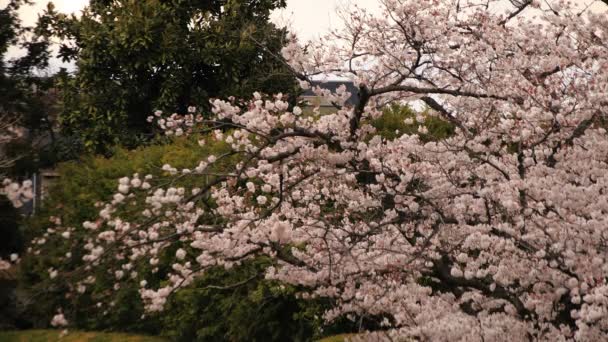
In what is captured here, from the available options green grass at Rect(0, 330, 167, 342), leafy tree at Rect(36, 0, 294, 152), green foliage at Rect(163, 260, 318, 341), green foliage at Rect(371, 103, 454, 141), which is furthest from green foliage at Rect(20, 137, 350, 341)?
leafy tree at Rect(36, 0, 294, 152)

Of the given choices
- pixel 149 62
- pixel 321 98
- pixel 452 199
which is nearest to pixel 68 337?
pixel 321 98

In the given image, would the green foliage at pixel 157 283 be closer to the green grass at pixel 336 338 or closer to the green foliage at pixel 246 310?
the green foliage at pixel 246 310

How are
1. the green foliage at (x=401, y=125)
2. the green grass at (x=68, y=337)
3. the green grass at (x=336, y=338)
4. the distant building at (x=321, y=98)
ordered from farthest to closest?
the green foliage at (x=401, y=125) → the green grass at (x=68, y=337) → the distant building at (x=321, y=98) → the green grass at (x=336, y=338)

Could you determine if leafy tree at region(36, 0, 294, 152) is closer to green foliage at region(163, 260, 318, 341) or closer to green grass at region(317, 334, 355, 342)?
green foliage at region(163, 260, 318, 341)

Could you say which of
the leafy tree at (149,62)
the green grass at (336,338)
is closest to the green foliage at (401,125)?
the green grass at (336,338)

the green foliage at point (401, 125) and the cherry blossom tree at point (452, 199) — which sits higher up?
the green foliage at point (401, 125)

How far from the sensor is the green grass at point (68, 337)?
455 inches

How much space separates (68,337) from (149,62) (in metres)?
9.39

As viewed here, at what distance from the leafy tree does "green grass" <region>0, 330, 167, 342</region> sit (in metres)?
7.69

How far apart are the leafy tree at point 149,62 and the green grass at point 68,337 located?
7.69m

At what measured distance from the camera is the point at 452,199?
6789 millimetres

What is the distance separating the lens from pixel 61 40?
21.9 m

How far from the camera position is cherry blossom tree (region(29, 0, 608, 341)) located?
5855mm

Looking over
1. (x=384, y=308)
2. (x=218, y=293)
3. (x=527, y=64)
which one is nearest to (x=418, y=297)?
(x=384, y=308)
